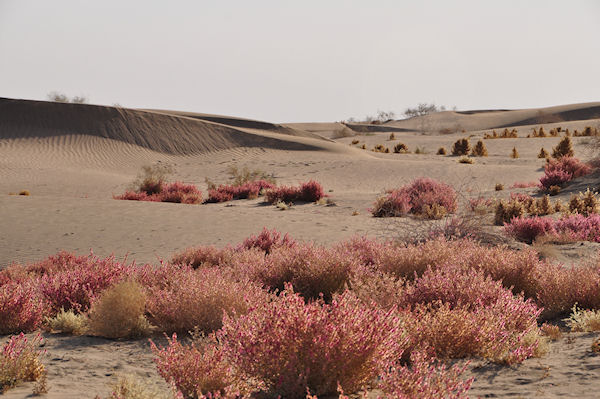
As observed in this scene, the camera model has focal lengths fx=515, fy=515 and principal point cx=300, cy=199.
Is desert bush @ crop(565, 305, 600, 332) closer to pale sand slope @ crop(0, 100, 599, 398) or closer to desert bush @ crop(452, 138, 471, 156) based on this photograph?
pale sand slope @ crop(0, 100, 599, 398)

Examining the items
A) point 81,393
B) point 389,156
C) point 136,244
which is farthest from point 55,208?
point 389,156

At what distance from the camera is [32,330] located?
5.07 m

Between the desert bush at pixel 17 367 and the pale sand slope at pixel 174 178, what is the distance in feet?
0.41

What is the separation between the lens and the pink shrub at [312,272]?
5.91 metres

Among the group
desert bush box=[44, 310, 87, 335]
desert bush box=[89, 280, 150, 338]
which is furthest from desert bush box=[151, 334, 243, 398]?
desert bush box=[44, 310, 87, 335]

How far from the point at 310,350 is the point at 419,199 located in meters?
11.6

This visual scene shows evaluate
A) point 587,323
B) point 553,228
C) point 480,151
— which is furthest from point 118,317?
point 480,151

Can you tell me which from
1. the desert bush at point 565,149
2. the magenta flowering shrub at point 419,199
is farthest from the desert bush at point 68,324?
the desert bush at point 565,149

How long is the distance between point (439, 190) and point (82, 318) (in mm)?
11338

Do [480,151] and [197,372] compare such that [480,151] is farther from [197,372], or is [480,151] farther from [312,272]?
[197,372]

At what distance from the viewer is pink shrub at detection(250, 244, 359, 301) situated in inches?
233

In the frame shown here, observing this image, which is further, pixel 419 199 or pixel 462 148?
pixel 462 148

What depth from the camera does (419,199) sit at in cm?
1404

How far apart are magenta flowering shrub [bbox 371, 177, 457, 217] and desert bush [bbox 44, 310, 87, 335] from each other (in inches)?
369
